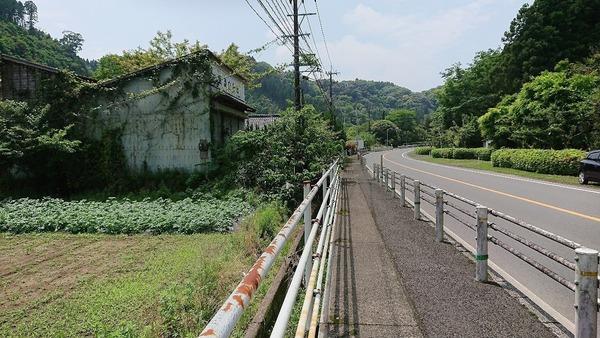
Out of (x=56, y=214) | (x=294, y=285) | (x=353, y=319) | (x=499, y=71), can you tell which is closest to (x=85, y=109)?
(x=56, y=214)

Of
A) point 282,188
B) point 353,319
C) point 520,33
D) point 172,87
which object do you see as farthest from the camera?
point 520,33

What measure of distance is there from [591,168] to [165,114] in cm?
1938

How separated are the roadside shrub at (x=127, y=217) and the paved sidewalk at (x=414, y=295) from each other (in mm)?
5204

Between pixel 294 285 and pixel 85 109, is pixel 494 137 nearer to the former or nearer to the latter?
pixel 85 109

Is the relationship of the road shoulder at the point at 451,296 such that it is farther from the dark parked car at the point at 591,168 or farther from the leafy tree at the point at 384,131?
the leafy tree at the point at 384,131

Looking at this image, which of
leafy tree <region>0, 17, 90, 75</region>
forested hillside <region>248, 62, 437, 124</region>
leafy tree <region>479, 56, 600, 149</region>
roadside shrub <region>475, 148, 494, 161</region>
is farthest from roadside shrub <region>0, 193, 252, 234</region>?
forested hillside <region>248, 62, 437, 124</region>

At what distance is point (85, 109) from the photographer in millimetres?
20281

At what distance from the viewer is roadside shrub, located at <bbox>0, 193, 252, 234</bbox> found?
40.5ft

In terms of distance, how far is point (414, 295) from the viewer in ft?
17.6

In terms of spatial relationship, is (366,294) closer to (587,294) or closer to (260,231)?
(587,294)

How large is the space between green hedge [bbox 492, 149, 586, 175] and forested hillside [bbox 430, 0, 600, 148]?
2.95 m

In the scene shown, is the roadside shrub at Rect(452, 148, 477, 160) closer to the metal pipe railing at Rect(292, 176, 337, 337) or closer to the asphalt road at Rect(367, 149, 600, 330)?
the asphalt road at Rect(367, 149, 600, 330)

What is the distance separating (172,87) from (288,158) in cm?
737

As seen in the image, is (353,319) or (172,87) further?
(172,87)
